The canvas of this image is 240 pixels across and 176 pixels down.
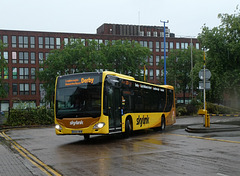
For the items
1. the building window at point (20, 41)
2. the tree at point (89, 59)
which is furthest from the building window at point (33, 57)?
the tree at point (89, 59)

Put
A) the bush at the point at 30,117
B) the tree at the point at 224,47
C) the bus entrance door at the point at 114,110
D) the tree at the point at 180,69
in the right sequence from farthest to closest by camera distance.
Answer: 1. the tree at the point at 180,69
2. the tree at the point at 224,47
3. the bush at the point at 30,117
4. the bus entrance door at the point at 114,110

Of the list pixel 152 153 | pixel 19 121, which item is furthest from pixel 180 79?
pixel 152 153

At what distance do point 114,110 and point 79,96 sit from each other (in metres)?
1.82

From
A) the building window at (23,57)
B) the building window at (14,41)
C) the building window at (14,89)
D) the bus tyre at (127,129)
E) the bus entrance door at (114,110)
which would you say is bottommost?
the bus tyre at (127,129)

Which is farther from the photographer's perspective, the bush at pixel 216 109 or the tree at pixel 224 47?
the bush at pixel 216 109

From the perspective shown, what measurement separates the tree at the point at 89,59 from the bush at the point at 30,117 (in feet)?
68.1

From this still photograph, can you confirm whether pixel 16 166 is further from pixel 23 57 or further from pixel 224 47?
pixel 23 57

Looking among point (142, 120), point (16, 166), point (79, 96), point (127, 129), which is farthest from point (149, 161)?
point (142, 120)

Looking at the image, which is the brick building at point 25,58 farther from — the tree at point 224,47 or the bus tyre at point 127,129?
the bus tyre at point 127,129

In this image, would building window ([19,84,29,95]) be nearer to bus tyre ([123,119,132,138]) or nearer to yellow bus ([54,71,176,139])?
yellow bus ([54,71,176,139])

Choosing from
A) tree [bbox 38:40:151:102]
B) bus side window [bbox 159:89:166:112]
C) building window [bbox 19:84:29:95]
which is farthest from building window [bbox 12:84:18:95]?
bus side window [bbox 159:89:166:112]

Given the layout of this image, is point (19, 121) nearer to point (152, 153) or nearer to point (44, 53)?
point (152, 153)

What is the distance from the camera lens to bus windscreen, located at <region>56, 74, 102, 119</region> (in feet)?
50.3

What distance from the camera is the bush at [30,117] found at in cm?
3222
